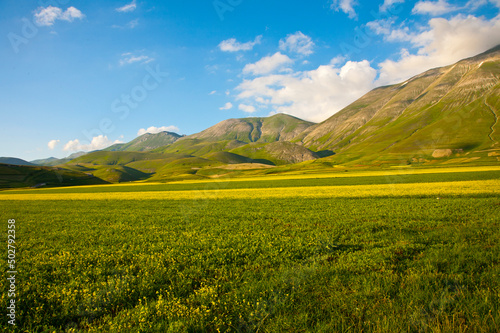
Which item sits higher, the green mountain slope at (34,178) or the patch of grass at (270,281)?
the green mountain slope at (34,178)

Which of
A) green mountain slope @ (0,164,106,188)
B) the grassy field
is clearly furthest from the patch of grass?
green mountain slope @ (0,164,106,188)

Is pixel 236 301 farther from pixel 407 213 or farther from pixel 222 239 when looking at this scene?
pixel 407 213

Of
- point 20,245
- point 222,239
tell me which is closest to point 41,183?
point 20,245

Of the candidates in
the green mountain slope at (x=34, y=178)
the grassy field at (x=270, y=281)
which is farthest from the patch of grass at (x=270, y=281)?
the green mountain slope at (x=34, y=178)

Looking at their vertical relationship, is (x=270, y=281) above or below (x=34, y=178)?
below

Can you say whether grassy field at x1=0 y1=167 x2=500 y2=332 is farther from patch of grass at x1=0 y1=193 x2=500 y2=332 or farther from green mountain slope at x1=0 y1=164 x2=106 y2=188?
green mountain slope at x1=0 y1=164 x2=106 y2=188

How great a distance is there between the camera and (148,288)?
7586 mm

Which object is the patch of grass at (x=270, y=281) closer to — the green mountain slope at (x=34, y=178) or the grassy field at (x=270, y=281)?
the grassy field at (x=270, y=281)

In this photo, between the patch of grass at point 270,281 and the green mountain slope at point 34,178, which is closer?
the patch of grass at point 270,281

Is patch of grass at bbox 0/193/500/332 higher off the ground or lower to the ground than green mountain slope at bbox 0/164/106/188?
lower

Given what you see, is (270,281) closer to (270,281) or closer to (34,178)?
(270,281)

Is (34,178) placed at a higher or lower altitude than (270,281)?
higher

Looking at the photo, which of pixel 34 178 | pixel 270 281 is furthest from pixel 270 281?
pixel 34 178

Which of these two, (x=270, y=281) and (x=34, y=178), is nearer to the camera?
(x=270, y=281)
